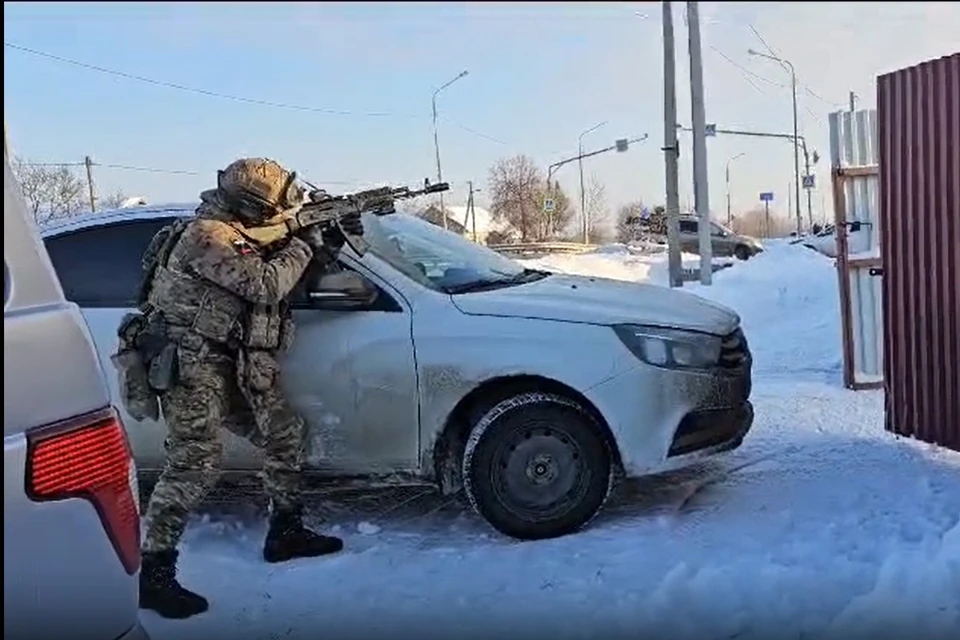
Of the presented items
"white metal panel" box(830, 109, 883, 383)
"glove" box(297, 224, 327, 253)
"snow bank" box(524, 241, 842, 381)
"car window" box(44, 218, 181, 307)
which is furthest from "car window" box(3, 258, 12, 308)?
"white metal panel" box(830, 109, 883, 383)

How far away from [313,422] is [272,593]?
783mm

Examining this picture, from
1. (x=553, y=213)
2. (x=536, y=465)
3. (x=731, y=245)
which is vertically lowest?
(x=536, y=465)

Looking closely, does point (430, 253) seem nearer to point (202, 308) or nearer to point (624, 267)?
point (202, 308)

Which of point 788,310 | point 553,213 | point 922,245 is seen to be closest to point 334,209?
point 922,245

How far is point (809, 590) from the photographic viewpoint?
3.96 m

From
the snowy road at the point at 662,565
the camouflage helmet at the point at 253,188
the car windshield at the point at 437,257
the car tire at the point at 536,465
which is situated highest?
the camouflage helmet at the point at 253,188

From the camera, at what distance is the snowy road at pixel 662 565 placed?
383 cm

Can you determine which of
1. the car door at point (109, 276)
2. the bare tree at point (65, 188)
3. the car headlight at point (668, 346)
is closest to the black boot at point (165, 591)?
the car door at point (109, 276)

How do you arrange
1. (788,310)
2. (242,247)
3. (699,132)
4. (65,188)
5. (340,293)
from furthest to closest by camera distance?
(65,188) < (699,132) < (788,310) < (340,293) < (242,247)

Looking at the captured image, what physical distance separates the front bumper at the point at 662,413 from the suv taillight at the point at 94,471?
8.87 feet

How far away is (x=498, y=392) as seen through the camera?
4789 millimetres

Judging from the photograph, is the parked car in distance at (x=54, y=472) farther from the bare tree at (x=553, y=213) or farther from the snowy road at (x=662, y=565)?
the bare tree at (x=553, y=213)

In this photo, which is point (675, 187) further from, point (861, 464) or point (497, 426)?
point (497, 426)

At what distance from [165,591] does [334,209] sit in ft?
5.58
